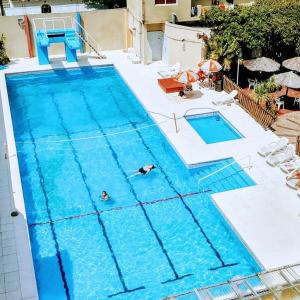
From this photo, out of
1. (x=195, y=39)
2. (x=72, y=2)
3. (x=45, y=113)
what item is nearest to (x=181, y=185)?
(x=45, y=113)

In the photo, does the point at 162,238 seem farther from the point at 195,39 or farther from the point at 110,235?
the point at 195,39

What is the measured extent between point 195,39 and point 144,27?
12.0ft

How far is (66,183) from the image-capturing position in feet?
58.0

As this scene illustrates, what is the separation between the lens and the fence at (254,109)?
20.3m

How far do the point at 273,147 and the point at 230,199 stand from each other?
3.53 metres

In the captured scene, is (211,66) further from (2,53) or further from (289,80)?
(2,53)

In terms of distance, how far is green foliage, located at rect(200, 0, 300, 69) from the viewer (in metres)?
23.7

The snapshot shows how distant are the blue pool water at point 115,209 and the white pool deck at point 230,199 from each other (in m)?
0.44

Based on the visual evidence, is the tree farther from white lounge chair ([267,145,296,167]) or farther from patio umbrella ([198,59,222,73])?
white lounge chair ([267,145,296,167])

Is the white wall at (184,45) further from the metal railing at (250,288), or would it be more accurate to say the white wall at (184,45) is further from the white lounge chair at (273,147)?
the metal railing at (250,288)

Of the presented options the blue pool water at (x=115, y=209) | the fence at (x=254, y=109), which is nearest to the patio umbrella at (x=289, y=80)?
the fence at (x=254, y=109)

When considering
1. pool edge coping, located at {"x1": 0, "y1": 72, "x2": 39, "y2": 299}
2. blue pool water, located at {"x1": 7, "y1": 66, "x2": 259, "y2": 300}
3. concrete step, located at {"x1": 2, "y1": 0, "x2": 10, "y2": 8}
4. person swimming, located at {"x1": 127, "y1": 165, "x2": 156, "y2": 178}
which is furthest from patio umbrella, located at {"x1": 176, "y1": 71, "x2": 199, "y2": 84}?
concrete step, located at {"x1": 2, "y1": 0, "x2": 10, "y2": 8}

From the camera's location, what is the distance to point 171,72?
2656 cm

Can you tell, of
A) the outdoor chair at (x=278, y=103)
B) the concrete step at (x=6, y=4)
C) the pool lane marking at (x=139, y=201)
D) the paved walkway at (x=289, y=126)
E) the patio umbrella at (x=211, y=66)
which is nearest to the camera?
the pool lane marking at (x=139, y=201)
